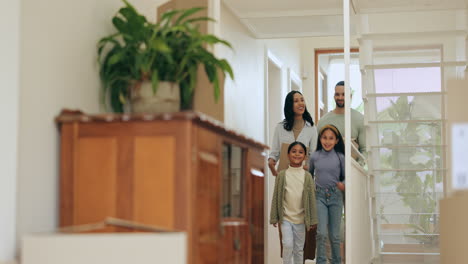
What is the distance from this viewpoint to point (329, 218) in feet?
18.2

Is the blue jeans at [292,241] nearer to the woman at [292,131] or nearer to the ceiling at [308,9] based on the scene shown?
the woman at [292,131]

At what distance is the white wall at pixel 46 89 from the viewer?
2920 millimetres

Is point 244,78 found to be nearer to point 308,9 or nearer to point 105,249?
point 308,9

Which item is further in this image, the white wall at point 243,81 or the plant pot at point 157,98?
the white wall at point 243,81

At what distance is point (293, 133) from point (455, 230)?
1764 millimetres

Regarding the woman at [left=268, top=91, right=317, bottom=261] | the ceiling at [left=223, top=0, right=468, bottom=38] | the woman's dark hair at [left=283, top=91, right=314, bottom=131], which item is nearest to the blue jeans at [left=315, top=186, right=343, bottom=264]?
the woman at [left=268, top=91, right=317, bottom=261]

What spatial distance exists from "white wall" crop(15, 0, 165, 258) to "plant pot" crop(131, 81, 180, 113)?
0.87ft

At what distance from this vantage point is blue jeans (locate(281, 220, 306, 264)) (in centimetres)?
525

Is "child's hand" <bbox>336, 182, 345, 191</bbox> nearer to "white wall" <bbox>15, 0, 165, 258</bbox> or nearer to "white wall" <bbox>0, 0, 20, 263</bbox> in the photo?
"white wall" <bbox>15, 0, 165, 258</bbox>

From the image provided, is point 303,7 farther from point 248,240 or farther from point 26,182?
point 26,182

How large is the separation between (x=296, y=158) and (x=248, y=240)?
1.65m

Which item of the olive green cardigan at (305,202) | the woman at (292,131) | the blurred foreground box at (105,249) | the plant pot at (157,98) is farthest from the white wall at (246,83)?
the blurred foreground box at (105,249)

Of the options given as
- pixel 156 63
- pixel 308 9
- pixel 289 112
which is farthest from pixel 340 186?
pixel 156 63

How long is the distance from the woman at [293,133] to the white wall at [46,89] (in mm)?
2743
